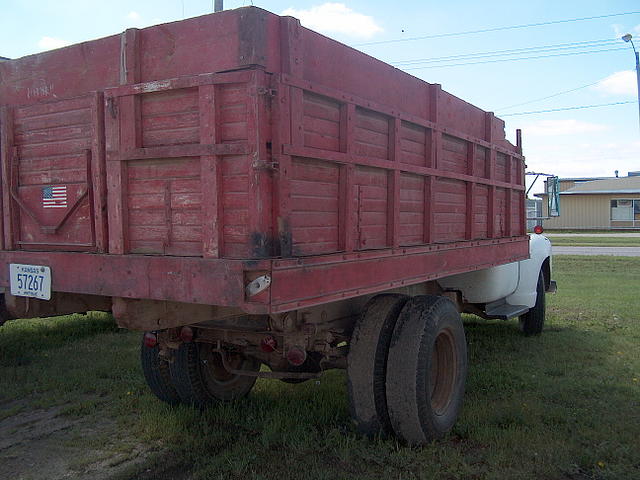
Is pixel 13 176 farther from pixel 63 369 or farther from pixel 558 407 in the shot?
pixel 558 407

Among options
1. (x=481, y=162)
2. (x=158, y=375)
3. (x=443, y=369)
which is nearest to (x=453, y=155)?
(x=481, y=162)

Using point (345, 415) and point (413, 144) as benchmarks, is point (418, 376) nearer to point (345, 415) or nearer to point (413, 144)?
point (345, 415)

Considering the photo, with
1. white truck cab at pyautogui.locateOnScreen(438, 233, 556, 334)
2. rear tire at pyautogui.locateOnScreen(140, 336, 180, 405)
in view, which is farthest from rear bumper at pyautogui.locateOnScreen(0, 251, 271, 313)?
white truck cab at pyautogui.locateOnScreen(438, 233, 556, 334)

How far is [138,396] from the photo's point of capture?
4863 millimetres

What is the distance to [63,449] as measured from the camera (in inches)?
152

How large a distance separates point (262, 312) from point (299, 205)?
60 cm

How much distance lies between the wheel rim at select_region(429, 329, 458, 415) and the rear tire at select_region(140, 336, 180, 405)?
6.45 feet

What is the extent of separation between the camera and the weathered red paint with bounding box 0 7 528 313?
2814 mm

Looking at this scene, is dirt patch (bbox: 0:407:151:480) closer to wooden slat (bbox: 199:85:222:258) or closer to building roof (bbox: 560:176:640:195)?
wooden slat (bbox: 199:85:222:258)

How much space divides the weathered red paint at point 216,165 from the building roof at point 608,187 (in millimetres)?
35382

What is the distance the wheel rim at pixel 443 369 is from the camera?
4.18 meters

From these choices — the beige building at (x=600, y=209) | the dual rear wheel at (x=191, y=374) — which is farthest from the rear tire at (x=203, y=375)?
the beige building at (x=600, y=209)

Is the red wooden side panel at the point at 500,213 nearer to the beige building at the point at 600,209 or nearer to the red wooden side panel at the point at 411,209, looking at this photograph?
the red wooden side panel at the point at 411,209

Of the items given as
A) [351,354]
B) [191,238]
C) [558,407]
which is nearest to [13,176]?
[191,238]
